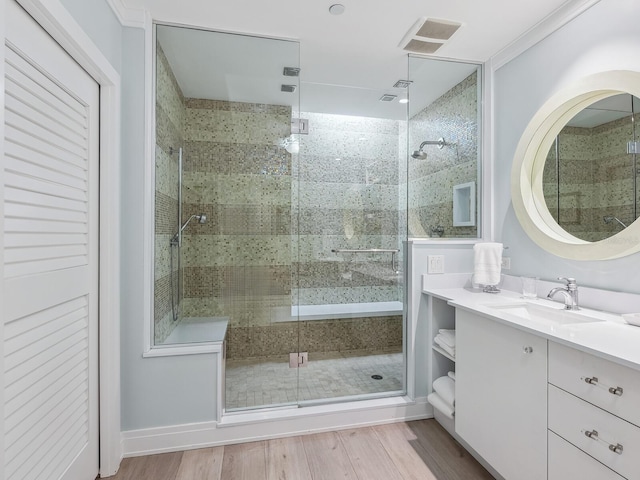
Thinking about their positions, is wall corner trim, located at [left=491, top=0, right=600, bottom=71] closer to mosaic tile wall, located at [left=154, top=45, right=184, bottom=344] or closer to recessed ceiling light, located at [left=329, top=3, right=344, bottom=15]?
recessed ceiling light, located at [left=329, top=3, right=344, bottom=15]

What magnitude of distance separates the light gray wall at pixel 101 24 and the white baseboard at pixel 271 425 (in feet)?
6.50

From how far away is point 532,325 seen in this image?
1415mm

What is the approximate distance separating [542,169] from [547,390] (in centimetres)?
127

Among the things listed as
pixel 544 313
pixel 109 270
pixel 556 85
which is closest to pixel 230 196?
pixel 109 270

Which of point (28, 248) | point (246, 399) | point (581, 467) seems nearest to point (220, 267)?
point (246, 399)

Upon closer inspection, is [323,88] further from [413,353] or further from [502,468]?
[502,468]

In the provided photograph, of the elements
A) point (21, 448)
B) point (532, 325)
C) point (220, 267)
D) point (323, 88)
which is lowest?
point (21, 448)

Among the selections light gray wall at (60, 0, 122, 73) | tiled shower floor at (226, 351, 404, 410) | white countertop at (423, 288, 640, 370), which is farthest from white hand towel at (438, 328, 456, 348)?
light gray wall at (60, 0, 122, 73)

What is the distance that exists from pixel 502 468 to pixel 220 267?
5.85ft

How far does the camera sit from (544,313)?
1.77m

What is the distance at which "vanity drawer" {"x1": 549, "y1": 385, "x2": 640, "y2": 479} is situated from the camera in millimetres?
1055

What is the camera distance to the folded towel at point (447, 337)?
2094 millimetres

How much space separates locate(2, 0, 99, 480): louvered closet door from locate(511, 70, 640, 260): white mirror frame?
7.61ft

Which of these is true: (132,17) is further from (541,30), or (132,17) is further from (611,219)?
(611,219)
